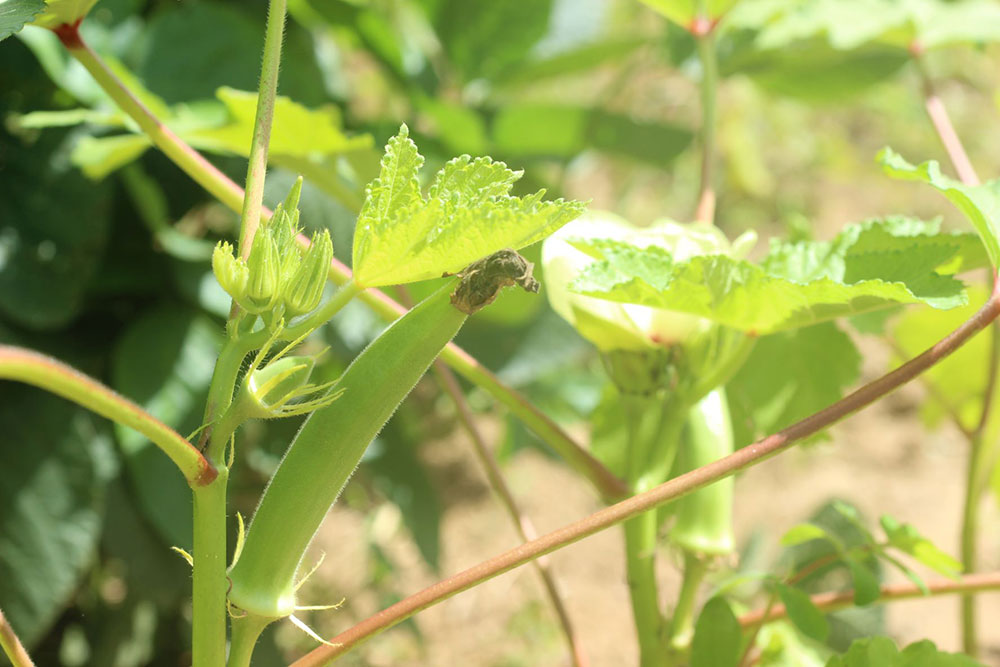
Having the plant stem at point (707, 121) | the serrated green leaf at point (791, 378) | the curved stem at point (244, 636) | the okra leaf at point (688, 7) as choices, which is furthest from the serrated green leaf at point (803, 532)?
the okra leaf at point (688, 7)

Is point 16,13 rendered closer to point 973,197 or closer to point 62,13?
point 62,13

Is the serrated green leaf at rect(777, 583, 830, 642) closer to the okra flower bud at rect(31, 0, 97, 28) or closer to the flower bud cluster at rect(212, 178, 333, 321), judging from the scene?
the flower bud cluster at rect(212, 178, 333, 321)

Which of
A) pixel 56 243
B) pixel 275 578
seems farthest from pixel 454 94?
pixel 275 578

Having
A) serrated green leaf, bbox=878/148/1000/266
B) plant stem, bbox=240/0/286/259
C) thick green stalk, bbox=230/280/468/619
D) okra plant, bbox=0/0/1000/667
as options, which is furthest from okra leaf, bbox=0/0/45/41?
serrated green leaf, bbox=878/148/1000/266

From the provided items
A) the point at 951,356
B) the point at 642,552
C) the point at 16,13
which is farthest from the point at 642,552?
the point at 951,356

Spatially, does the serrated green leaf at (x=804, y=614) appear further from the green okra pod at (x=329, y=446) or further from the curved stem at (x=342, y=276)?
the green okra pod at (x=329, y=446)

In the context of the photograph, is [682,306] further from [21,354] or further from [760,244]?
[760,244]

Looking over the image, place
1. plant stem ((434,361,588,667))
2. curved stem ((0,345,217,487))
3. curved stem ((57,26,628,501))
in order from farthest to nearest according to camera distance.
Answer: plant stem ((434,361,588,667)), curved stem ((57,26,628,501)), curved stem ((0,345,217,487))
